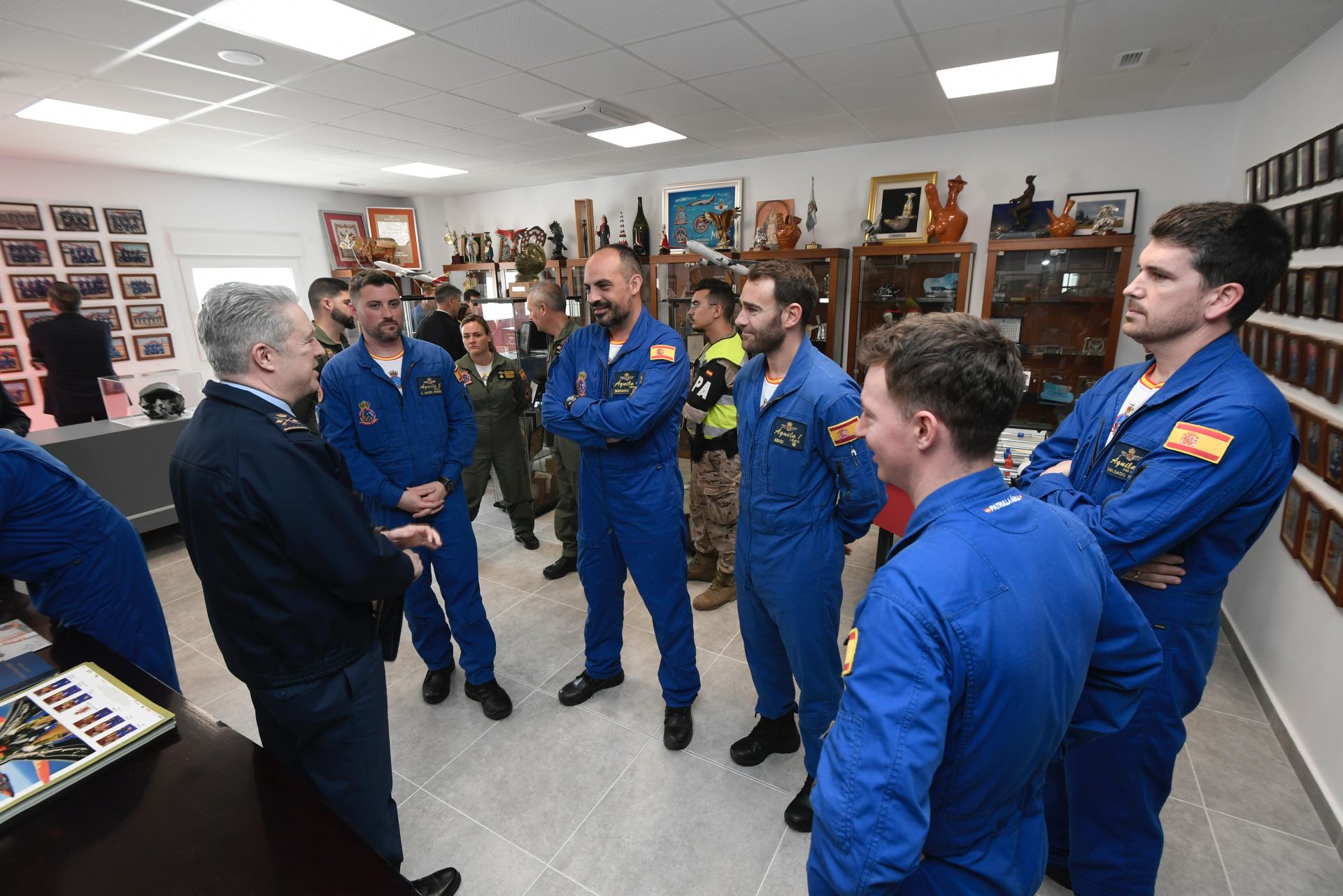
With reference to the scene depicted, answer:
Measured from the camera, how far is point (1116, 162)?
4402 millimetres

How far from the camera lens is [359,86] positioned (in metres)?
3.54

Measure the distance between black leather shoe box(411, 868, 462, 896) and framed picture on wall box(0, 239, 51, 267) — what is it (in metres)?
7.24

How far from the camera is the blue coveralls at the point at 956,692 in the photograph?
0.74 metres

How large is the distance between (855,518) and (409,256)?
27.4 ft

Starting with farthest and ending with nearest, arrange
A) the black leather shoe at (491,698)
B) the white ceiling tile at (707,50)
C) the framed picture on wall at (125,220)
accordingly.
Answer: the framed picture on wall at (125,220), the white ceiling tile at (707,50), the black leather shoe at (491,698)

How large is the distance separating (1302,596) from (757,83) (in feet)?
12.2

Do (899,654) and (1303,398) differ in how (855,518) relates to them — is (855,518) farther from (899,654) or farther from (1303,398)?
(1303,398)

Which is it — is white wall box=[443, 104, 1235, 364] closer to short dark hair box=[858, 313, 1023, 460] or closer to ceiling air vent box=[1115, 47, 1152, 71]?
ceiling air vent box=[1115, 47, 1152, 71]

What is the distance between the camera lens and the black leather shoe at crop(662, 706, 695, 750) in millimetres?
2301

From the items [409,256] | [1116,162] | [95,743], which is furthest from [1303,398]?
[409,256]

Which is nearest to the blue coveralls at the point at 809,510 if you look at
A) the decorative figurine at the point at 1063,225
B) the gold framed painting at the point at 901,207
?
the decorative figurine at the point at 1063,225

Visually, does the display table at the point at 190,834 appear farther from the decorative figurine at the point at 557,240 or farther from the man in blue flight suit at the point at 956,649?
the decorative figurine at the point at 557,240

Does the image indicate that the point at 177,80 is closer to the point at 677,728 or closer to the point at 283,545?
the point at 283,545

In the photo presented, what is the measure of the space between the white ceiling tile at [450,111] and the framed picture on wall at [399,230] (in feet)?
14.1
